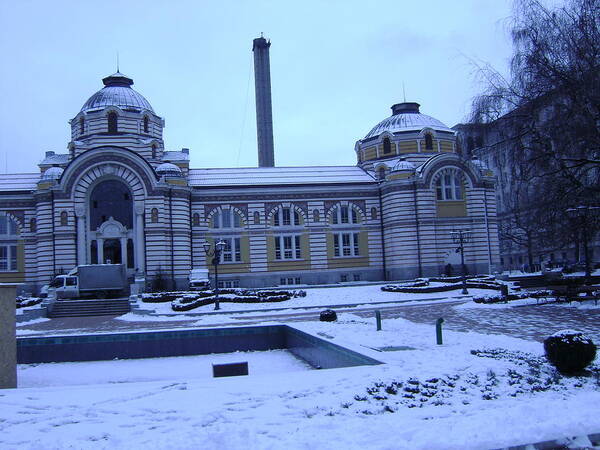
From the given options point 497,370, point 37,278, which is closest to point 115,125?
point 37,278

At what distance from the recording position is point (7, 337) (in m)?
11.7

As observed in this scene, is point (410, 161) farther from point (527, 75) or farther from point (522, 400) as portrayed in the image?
point (522, 400)

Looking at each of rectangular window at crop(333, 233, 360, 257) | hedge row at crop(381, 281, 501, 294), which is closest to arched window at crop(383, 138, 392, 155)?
rectangular window at crop(333, 233, 360, 257)

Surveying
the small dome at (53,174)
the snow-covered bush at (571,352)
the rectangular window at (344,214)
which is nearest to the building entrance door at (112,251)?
the small dome at (53,174)

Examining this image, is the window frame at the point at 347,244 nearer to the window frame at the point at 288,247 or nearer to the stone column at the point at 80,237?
the window frame at the point at 288,247

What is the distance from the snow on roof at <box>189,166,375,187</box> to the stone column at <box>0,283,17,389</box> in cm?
3298

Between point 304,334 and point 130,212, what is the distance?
27769 millimetres

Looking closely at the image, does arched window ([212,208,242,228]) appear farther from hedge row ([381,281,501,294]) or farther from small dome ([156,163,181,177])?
hedge row ([381,281,501,294])

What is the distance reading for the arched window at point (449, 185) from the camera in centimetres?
4481

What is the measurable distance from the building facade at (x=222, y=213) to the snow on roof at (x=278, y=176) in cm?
16

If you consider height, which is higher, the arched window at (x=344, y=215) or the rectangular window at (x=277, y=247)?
the arched window at (x=344, y=215)

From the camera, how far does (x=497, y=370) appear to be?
34.7ft

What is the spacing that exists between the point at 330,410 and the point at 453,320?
14369mm

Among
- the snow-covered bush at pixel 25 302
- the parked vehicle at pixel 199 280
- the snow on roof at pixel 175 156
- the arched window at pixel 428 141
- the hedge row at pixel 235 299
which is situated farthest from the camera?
the arched window at pixel 428 141
